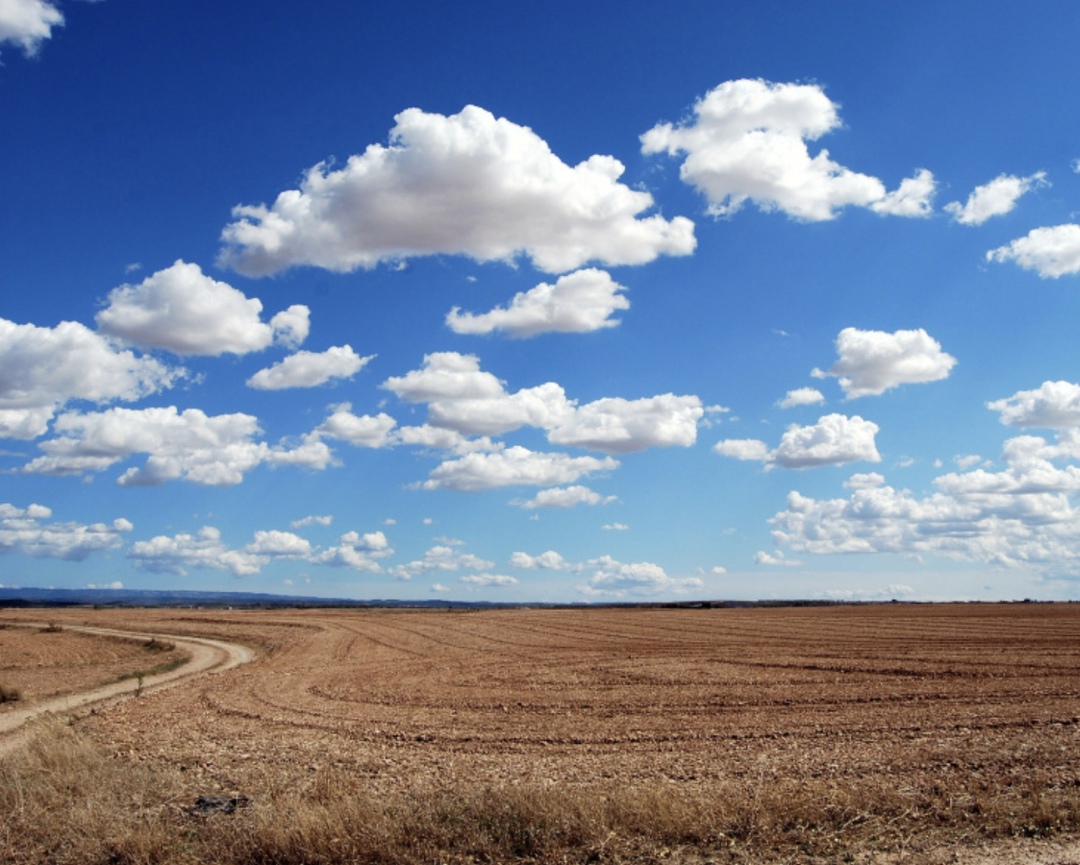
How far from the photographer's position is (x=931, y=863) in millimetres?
9000

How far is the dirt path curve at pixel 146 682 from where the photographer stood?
77.2 feet

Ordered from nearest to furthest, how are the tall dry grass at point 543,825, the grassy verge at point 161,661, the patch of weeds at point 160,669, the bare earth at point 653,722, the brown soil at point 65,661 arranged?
the tall dry grass at point 543,825, the bare earth at point 653,722, the brown soil at point 65,661, the patch of weeds at point 160,669, the grassy verge at point 161,661

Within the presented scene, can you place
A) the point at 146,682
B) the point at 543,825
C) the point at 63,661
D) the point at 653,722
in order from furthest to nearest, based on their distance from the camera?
the point at 63,661 < the point at 146,682 < the point at 653,722 < the point at 543,825

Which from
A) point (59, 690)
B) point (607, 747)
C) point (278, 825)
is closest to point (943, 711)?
point (607, 747)

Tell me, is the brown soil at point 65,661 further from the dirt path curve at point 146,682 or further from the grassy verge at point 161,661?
the dirt path curve at point 146,682

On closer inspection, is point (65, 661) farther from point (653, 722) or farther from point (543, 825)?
point (543, 825)

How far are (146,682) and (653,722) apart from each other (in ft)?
74.2

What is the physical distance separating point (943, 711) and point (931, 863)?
41.0 ft

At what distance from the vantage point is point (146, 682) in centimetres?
3431

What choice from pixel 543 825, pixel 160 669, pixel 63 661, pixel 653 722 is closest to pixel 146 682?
pixel 160 669

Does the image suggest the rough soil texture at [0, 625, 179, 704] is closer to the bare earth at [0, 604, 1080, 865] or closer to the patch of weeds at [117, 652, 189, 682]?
the patch of weeds at [117, 652, 189, 682]

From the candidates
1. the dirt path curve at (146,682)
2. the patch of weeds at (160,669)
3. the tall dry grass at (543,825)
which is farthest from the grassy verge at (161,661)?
the tall dry grass at (543,825)

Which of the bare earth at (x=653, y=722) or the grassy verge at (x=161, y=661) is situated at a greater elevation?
the bare earth at (x=653, y=722)

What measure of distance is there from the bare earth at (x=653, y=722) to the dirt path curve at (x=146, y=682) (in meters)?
1.61
